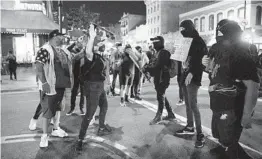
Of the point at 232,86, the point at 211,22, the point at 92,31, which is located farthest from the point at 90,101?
the point at 211,22

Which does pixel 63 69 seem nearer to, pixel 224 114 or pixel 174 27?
pixel 224 114

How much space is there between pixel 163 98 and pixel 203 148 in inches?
70.3

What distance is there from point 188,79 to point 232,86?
1570 millimetres

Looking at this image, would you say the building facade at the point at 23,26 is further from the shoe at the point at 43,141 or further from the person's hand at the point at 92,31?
the person's hand at the point at 92,31

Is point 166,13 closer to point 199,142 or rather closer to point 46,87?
point 199,142

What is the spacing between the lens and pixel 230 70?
9.78 feet

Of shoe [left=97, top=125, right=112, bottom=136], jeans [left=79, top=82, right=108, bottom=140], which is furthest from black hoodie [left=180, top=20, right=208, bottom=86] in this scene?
shoe [left=97, top=125, right=112, bottom=136]

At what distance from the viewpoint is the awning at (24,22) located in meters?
16.9

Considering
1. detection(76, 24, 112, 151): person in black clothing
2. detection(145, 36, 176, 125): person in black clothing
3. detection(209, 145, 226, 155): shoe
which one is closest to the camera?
detection(209, 145, 226, 155): shoe

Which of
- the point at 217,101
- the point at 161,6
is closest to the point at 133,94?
the point at 217,101

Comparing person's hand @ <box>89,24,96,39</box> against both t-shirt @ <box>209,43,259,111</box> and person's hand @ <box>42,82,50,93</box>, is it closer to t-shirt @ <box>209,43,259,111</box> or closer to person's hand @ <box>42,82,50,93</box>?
person's hand @ <box>42,82,50,93</box>

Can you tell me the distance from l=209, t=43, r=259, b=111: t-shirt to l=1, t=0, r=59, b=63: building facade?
16.1m

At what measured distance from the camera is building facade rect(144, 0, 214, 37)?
64.4m

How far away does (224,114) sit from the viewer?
3018mm
